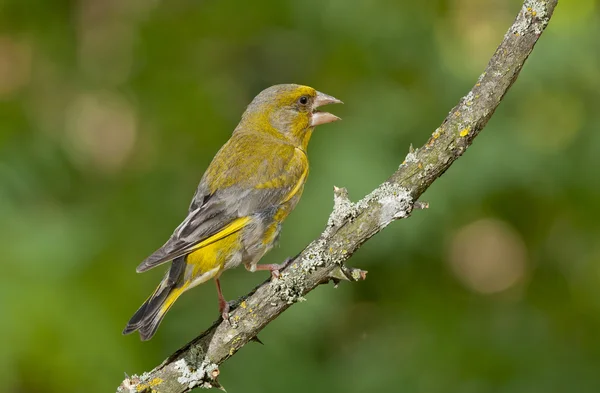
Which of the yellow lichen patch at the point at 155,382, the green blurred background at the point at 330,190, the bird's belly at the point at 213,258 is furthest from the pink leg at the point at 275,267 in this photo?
the green blurred background at the point at 330,190

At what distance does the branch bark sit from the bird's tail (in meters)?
0.26

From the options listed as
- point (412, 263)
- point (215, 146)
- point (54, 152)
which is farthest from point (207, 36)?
point (412, 263)

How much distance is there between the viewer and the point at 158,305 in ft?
12.6

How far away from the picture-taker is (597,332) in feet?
19.0

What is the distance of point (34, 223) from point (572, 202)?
12.5 feet

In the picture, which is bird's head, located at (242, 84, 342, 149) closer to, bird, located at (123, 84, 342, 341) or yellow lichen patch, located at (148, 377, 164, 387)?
bird, located at (123, 84, 342, 341)

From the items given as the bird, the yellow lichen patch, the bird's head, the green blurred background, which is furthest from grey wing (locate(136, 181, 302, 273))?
the green blurred background

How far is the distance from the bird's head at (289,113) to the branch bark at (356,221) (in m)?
1.65

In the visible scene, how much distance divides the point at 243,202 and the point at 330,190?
5.43 feet

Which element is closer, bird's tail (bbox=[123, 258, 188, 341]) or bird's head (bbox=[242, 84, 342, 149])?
bird's tail (bbox=[123, 258, 188, 341])

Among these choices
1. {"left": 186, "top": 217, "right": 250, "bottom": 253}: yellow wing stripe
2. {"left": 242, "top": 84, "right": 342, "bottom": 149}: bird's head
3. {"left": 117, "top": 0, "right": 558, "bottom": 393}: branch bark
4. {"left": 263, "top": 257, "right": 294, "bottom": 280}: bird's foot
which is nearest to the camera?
{"left": 117, "top": 0, "right": 558, "bottom": 393}: branch bark

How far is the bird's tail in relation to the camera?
12.2ft

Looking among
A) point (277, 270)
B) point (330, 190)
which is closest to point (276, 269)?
point (277, 270)

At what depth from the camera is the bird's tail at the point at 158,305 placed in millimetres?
3732
